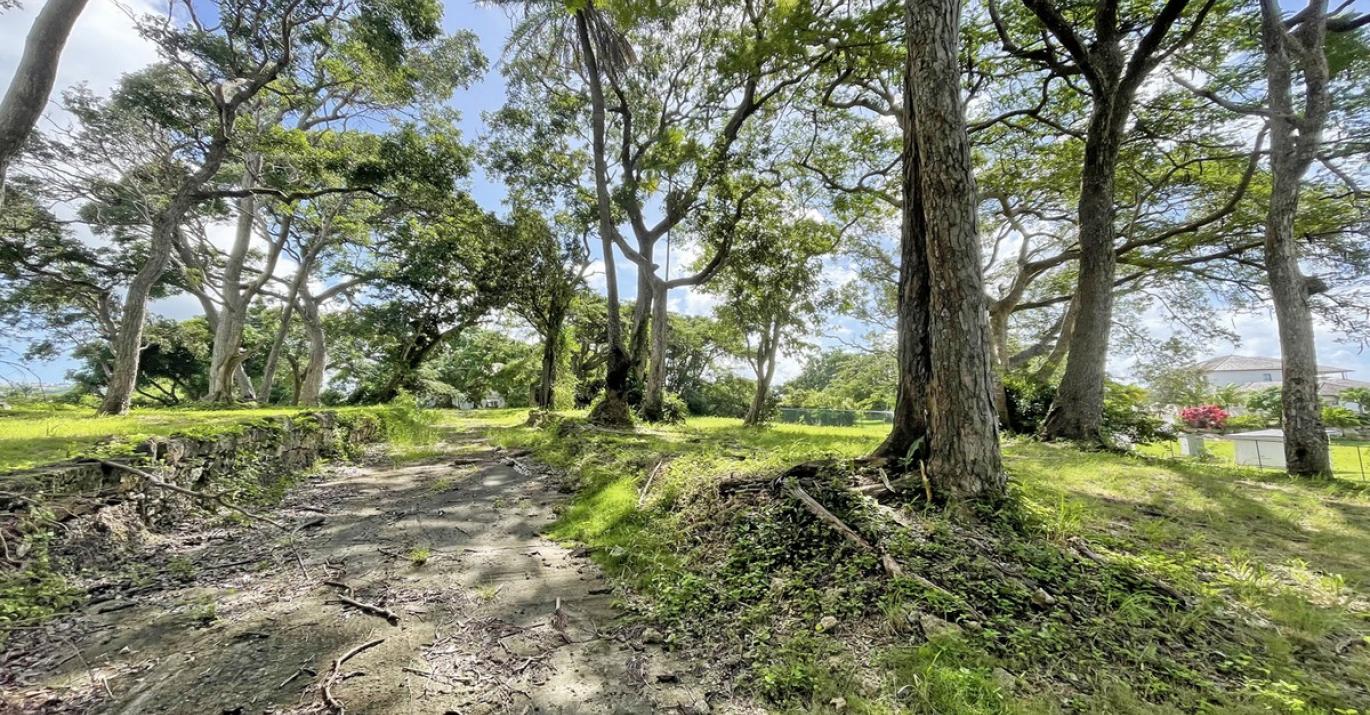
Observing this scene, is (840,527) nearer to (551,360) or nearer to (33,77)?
(33,77)

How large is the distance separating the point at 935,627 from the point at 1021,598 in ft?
1.70

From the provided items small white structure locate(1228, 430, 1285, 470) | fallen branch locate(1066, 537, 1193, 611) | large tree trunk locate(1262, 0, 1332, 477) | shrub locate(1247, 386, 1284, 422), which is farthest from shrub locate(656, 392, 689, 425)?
shrub locate(1247, 386, 1284, 422)

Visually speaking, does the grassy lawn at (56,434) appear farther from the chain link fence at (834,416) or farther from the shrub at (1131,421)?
the chain link fence at (834,416)

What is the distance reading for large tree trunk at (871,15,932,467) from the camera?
381 cm

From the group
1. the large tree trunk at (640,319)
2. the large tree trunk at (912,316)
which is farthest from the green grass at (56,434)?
the large tree trunk at (640,319)

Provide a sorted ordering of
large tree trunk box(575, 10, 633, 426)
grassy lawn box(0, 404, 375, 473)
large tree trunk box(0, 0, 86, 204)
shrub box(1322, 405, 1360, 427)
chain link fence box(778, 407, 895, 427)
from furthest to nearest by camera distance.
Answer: chain link fence box(778, 407, 895, 427) → large tree trunk box(575, 10, 633, 426) → shrub box(1322, 405, 1360, 427) → large tree trunk box(0, 0, 86, 204) → grassy lawn box(0, 404, 375, 473)

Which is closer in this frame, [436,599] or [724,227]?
[436,599]

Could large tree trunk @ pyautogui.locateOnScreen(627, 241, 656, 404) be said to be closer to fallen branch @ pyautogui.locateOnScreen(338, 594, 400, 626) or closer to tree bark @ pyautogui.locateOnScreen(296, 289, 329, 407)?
fallen branch @ pyautogui.locateOnScreen(338, 594, 400, 626)

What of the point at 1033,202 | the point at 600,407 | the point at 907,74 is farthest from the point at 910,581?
the point at 1033,202

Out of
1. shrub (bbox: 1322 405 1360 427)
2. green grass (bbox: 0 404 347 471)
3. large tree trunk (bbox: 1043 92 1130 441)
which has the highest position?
large tree trunk (bbox: 1043 92 1130 441)

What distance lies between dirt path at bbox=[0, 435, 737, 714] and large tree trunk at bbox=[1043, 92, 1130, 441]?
7.73 m

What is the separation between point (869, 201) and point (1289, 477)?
8.45 m

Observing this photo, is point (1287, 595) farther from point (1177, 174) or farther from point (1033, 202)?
point (1033, 202)

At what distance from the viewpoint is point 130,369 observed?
739cm
